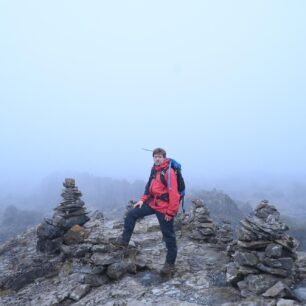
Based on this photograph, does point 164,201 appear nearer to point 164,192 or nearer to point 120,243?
point 164,192

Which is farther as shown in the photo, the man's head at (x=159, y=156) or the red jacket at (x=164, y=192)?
the man's head at (x=159, y=156)

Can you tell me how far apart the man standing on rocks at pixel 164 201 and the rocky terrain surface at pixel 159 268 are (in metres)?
1.20

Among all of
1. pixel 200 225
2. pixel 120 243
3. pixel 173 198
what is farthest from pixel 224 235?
pixel 173 198

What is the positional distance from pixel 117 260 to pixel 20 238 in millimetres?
11922

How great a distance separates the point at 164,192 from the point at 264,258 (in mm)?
3930

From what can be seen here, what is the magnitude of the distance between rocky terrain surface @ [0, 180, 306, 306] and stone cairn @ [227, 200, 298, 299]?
0.10 feet

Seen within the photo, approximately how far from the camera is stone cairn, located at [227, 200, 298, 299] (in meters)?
10.8

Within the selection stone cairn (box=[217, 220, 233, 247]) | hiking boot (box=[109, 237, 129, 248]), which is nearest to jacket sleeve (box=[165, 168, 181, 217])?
hiking boot (box=[109, 237, 129, 248])

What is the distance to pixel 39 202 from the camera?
14388 cm

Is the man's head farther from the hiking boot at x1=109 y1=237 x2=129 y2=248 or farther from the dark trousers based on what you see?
the hiking boot at x1=109 y1=237 x2=129 y2=248

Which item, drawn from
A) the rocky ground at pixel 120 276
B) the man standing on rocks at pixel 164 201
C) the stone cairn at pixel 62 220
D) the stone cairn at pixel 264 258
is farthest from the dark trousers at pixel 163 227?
the stone cairn at pixel 62 220

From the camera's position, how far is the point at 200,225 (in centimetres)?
1819

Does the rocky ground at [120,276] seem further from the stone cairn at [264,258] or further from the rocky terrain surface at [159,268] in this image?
the stone cairn at [264,258]

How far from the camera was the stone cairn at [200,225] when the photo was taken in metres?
17.7
